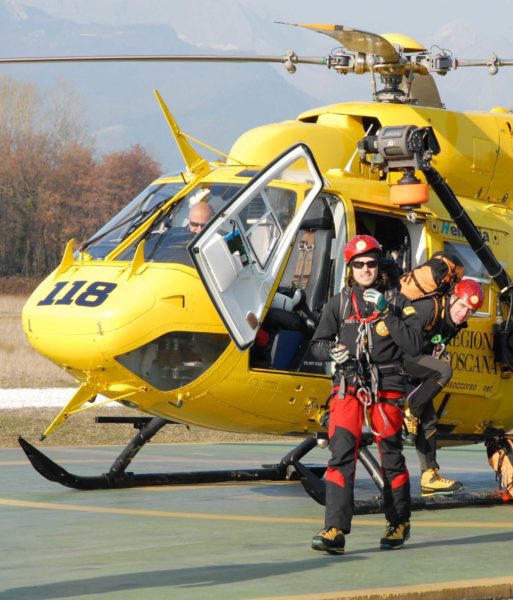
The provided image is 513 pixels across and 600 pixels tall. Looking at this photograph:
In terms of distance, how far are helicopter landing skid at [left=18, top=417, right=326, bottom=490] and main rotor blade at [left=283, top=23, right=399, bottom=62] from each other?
3.23 meters

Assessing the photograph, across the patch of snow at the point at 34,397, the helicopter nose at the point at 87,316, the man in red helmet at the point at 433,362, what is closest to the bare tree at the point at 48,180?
the patch of snow at the point at 34,397

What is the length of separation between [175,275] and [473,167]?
3.30m

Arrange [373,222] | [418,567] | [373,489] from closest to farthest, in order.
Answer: [418,567] < [373,222] < [373,489]

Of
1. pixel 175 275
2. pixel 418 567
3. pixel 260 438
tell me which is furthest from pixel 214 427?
pixel 260 438

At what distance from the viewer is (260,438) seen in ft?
52.9

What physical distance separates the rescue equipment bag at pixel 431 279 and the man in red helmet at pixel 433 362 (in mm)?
69

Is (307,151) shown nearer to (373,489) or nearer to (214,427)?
(214,427)

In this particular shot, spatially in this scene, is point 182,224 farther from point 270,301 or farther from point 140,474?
point 140,474

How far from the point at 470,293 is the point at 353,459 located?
211cm

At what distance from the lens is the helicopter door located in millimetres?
8273

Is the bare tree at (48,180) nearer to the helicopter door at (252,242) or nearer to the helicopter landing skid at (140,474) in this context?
the helicopter landing skid at (140,474)

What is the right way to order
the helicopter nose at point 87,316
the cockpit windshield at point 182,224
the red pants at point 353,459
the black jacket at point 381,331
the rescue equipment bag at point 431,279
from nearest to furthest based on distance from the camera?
the red pants at point 353,459 < the black jacket at point 381,331 < the helicopter nose at point 87,316 < the cockpit windshield at point 182,224 < the rescue equipment bag at point 431,279

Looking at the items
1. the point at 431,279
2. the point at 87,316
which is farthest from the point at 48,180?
the point at 87,316

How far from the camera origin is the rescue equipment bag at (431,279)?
918cm
